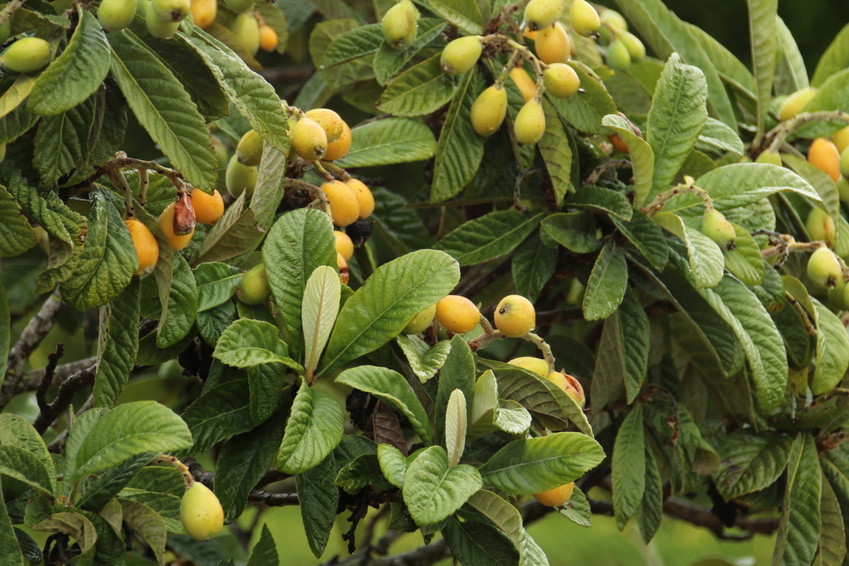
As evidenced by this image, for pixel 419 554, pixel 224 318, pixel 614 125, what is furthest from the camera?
pixel 419 554

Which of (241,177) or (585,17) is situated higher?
(585,17)

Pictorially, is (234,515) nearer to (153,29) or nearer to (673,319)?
(153,29)

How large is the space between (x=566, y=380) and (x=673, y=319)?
0.55 m

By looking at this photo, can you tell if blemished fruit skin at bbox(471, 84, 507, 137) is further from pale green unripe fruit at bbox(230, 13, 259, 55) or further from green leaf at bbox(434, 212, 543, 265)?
pale green unripe fruit at bbox(230, 13, 259, 55)

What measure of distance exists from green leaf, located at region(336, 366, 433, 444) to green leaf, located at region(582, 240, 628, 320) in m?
0.30

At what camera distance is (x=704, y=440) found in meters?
1.30

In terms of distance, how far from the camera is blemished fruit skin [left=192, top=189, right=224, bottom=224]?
92cm

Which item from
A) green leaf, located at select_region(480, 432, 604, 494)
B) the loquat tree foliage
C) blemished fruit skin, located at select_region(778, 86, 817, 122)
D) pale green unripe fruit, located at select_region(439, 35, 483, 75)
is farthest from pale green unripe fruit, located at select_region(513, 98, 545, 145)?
blemished fruit skin, located at select_region(778, 86, 817, 122)

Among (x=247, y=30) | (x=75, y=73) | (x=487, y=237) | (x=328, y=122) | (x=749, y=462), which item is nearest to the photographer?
(x=75, y=73)

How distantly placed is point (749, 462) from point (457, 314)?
2.06 feet

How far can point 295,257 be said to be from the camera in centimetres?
87

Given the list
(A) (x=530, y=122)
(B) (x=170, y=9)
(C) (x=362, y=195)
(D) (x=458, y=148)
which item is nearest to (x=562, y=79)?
(A) (x=530, y=122)

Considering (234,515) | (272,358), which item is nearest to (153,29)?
(272,358)

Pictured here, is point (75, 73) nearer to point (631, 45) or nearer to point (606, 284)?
point (606, 284)
